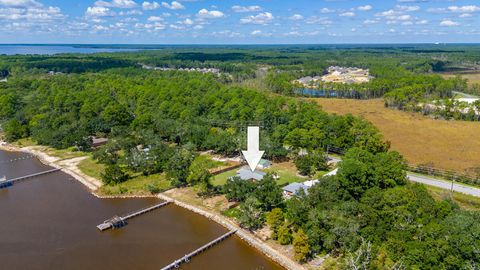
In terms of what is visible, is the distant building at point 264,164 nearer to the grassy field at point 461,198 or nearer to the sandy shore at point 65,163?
Answer: the grassy field at point 461,198

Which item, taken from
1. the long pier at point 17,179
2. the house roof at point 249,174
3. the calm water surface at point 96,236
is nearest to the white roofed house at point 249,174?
the house roof at point 249,174

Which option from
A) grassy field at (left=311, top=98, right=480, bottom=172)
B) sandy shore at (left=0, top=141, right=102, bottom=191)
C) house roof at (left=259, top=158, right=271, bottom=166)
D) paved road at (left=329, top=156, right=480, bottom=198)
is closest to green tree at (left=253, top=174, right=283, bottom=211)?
house roof at (left=259, top=158, right=271, bottom=166)

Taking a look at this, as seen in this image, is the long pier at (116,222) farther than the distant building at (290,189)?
No

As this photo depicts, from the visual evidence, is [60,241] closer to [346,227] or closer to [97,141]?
[346,227]

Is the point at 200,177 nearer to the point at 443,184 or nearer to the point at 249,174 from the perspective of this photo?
the point at 249,174

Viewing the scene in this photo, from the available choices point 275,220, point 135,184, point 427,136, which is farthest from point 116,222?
point 427,136

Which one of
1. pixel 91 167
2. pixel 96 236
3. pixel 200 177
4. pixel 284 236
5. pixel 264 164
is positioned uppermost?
pixel 200 177
